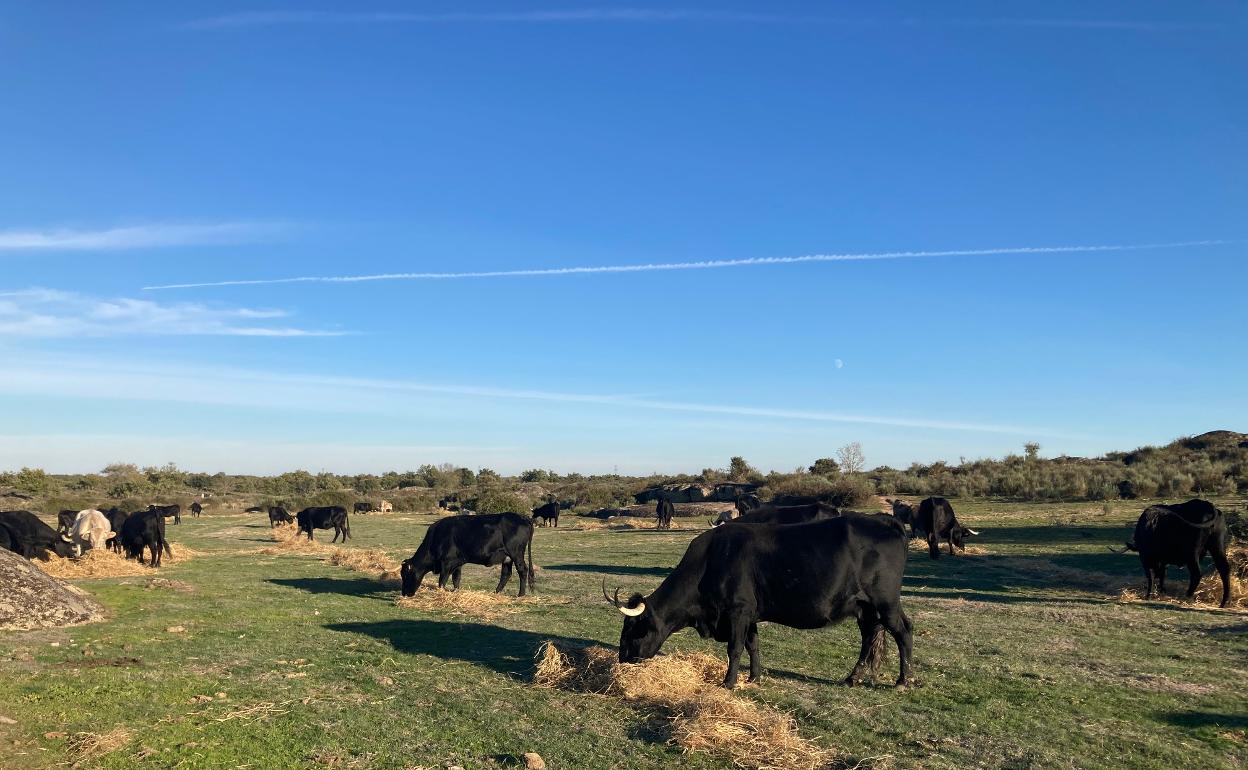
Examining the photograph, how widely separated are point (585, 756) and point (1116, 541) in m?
24.2

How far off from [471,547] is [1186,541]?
15.2m

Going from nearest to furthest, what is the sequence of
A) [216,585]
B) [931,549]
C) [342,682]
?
1. [342,682]
2. [216,585]
3. [931,549]

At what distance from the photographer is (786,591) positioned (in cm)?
1016

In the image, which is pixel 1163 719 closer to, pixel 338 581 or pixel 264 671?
pixel 264 671

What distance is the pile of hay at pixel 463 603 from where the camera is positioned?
15.5 meters

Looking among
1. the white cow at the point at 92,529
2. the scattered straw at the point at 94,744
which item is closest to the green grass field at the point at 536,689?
the scattered straw at the point at 94,744

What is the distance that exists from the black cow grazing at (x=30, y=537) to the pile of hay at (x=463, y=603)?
38.1 feet

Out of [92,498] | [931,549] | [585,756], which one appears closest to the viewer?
[585,756]

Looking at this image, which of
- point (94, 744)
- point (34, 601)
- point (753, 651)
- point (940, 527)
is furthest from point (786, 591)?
point (940, 527)

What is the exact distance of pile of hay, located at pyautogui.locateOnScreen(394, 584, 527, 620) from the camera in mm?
15461

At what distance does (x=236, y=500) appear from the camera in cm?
6488

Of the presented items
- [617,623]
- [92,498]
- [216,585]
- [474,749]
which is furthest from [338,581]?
[92,498]

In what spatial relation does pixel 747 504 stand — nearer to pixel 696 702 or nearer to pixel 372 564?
pixel 372 564

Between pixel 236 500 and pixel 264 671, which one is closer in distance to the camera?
pixel 264 671
